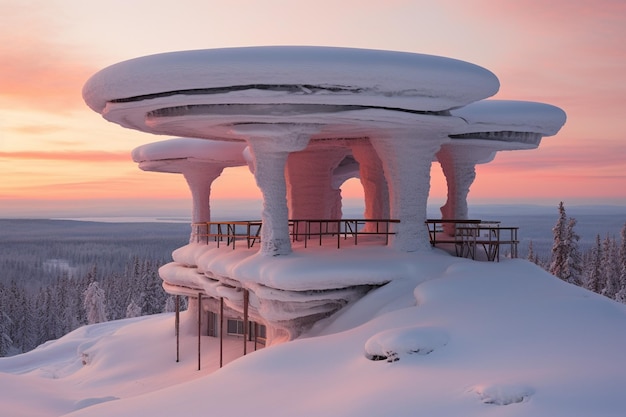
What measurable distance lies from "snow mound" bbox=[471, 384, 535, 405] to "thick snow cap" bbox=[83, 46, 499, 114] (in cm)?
1119

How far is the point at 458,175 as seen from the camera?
1270 inches

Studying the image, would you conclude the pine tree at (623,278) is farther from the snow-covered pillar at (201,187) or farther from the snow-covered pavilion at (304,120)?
the snow-covered pillar at (201,187)

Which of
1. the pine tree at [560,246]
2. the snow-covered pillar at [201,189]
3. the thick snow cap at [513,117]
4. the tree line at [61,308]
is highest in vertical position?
the thick snow cap at [513,117]

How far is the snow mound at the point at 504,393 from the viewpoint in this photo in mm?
10883

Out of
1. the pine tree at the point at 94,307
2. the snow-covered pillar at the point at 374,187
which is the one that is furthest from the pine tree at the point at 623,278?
the pine tree at the point at 94,307

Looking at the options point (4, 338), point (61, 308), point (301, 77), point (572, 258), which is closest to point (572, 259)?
point (572, 258)

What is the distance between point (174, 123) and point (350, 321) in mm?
9302

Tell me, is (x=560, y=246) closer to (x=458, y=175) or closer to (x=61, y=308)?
(x=458, y=175)

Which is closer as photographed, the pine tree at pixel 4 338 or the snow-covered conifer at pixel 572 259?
the snow-covered conifer at pixel 572 259

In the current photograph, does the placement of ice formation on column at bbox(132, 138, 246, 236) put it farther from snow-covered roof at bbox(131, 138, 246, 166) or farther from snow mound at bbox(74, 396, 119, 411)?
snow mound at bbox(74, 396, 119, 411)

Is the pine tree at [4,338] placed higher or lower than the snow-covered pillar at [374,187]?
lower

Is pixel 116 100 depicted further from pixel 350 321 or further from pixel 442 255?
pixel 442 255

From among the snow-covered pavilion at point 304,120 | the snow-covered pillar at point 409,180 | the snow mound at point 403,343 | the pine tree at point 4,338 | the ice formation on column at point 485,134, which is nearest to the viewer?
the snow mound at point 403,343

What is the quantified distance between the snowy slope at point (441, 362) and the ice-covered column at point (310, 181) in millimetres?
10953
